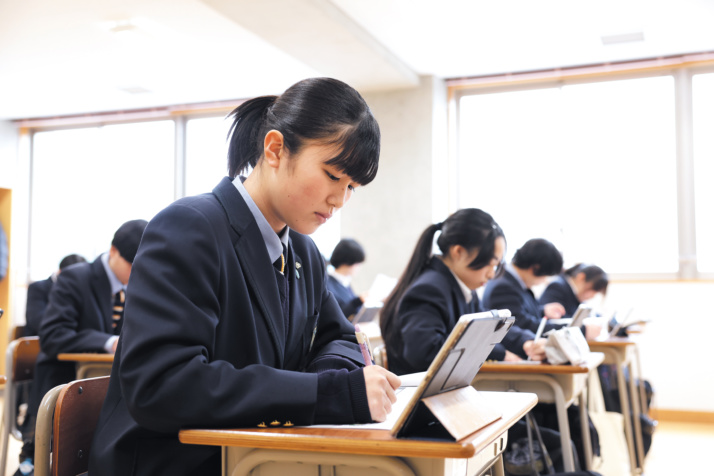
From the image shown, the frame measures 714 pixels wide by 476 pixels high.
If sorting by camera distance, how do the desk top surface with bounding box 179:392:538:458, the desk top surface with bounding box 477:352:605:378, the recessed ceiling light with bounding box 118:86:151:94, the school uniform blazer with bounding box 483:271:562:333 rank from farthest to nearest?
the recessed ceiling light with bounding box 118:86:151:94
the school uniform blazer with bounding box 483:271:562:333
the desk top surface with bounding box 477:352:605:378
the desk top surface with bounding box 179:392:538:458

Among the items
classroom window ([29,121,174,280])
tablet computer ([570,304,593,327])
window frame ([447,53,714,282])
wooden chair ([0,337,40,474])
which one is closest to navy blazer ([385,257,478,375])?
tablet computer ([570,304,593,327])

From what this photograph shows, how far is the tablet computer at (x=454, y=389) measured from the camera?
1.03 metres

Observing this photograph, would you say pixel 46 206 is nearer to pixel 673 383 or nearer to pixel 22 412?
pixel 22 412

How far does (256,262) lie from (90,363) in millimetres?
2034

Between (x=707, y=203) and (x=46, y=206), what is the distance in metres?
Result: 6.27

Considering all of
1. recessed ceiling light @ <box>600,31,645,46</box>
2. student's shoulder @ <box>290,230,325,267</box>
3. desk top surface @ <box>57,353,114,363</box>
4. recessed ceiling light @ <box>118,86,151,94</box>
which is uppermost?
recessed ceiling light @ <box>600,31,645,46</box>

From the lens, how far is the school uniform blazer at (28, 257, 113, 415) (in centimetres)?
308

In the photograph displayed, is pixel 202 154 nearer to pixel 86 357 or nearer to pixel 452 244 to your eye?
pixel 86 357

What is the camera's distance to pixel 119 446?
44.6 inches

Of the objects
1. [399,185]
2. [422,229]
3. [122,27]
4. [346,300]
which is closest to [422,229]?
[422,229]

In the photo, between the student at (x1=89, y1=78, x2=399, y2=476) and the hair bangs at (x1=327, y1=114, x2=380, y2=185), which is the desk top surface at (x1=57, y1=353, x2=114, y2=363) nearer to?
the student at (x1=89, y1=78, x2=399, y2=476)

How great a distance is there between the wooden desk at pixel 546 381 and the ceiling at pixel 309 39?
7.89ft

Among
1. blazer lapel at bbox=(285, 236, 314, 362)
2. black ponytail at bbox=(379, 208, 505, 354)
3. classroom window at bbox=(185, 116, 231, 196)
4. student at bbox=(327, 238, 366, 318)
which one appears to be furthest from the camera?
classroom window at bbox=(185, 116, 231, 196)

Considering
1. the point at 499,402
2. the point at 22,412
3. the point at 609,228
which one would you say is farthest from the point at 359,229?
the point at 499,402
